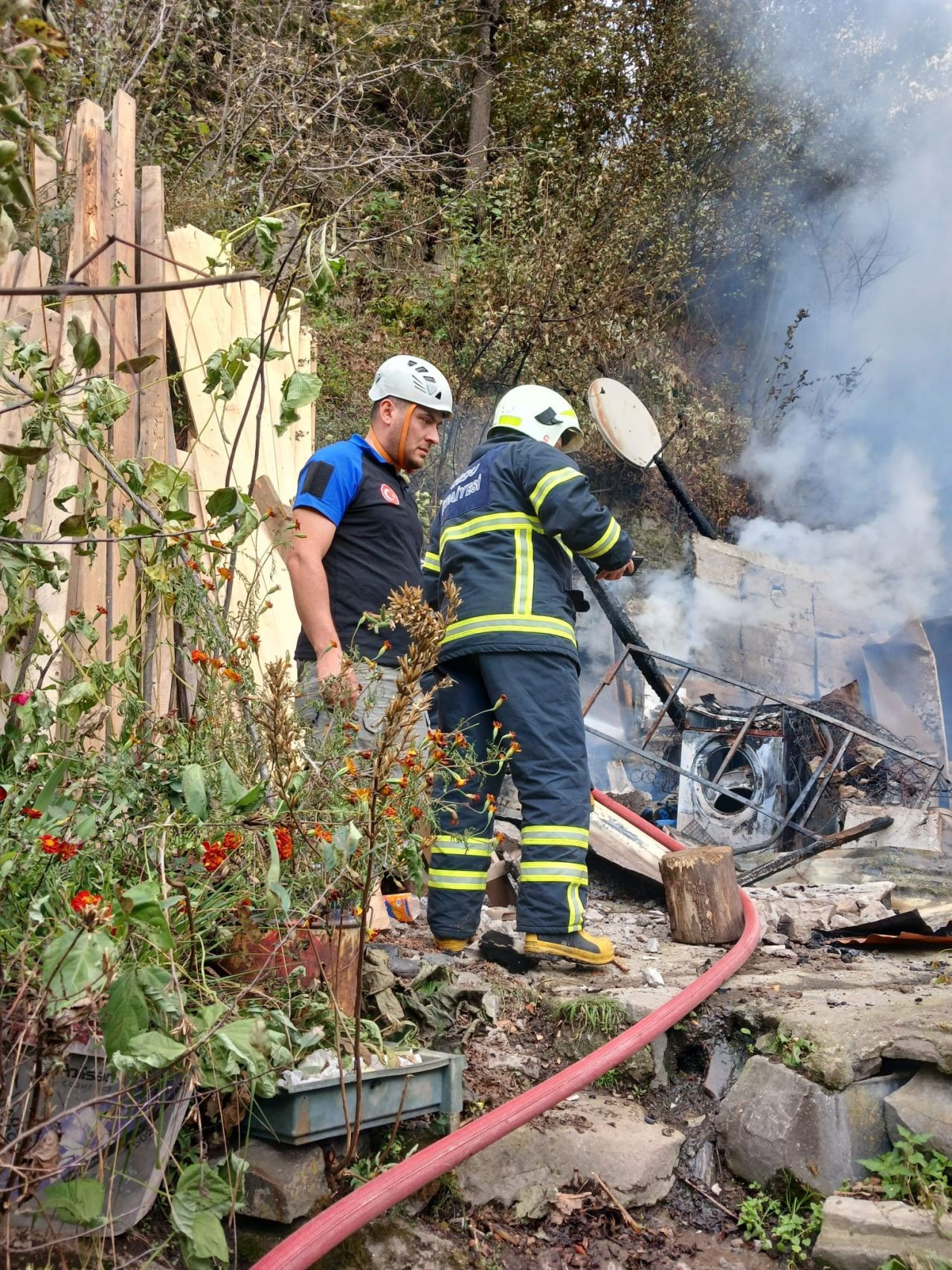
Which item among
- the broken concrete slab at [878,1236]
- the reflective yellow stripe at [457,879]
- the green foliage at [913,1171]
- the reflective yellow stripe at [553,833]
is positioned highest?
the reflective yellow stripe at [553,833]

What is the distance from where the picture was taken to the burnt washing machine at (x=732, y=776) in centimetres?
709

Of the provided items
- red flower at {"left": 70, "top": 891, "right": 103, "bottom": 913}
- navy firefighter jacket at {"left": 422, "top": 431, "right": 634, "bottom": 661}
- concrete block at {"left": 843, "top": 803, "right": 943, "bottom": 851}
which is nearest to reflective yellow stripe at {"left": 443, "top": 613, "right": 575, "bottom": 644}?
navy firefighter jacket at {"left": 422, "top": 431, "right": 634, "bottom": 661}

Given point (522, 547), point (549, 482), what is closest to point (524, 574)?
point (522, 547)

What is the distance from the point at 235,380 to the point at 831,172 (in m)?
15.6

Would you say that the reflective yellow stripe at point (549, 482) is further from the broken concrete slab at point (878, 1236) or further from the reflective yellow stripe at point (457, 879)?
the broken concrete slab at point (878, 1236)

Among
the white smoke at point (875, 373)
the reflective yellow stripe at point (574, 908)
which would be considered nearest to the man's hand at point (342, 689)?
the reflective yellow stripe at point (574, 908)

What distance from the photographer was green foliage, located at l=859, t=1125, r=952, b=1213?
2.41 metres

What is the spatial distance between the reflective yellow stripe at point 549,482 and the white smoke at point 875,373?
341 inches

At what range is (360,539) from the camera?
3656 millimetres

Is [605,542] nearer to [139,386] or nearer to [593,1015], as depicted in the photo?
[593,1015]

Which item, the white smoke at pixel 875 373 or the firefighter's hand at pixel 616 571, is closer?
the firefighter's hand at pixel 616 571

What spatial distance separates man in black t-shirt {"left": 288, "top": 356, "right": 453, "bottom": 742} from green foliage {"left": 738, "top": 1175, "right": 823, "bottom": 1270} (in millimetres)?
1748

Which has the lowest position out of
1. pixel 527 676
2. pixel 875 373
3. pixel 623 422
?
pixel 527 676

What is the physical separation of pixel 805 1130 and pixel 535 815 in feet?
3.95
